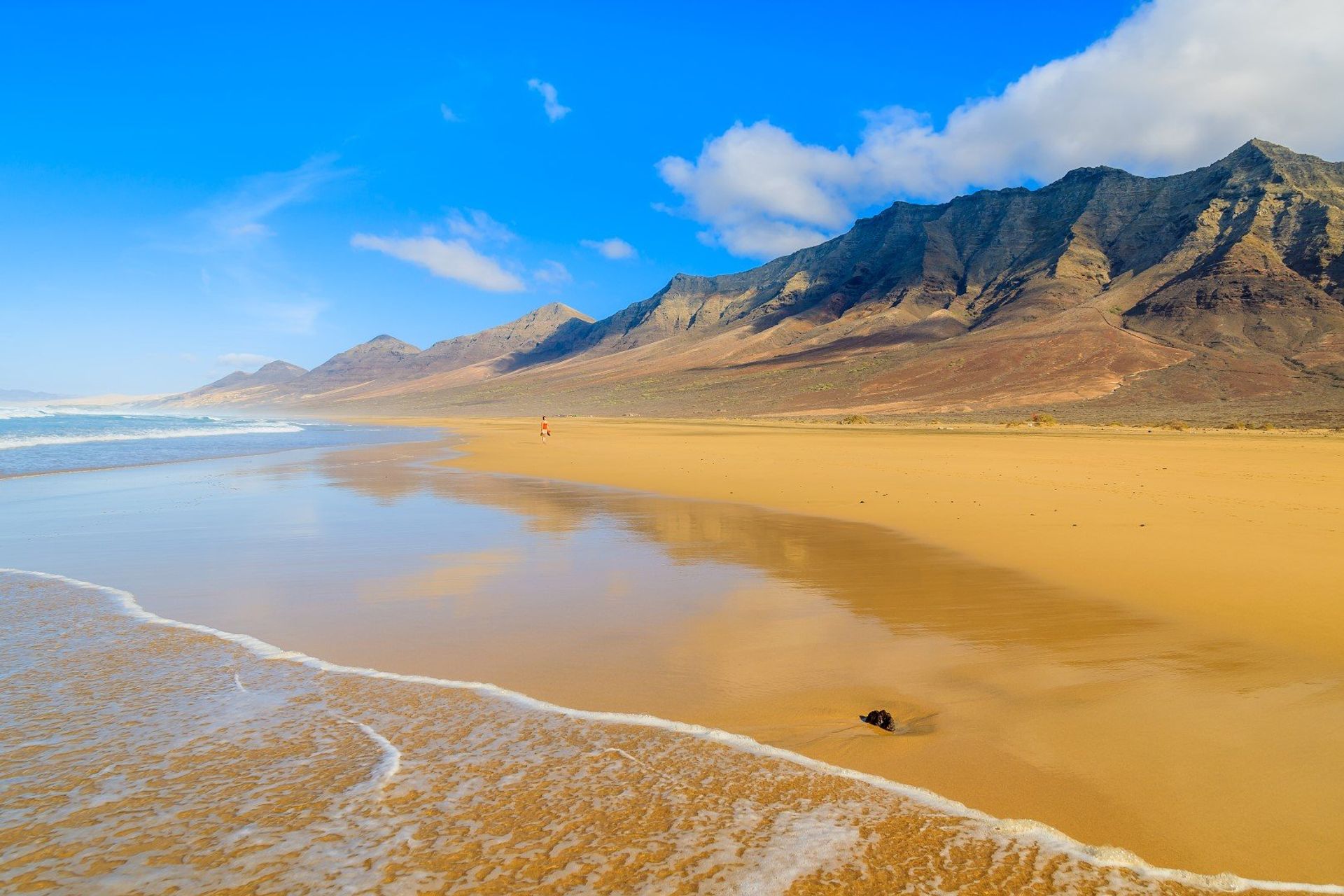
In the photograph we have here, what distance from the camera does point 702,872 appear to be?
327 centimetres

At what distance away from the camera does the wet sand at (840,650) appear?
13.0ft

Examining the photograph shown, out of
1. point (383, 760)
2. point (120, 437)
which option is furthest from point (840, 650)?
point (120, 437)

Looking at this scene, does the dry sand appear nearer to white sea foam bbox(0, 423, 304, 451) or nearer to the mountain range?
white sea foam bbox(0, 423, 304, 451)

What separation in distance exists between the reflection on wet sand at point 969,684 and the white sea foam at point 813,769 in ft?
0.33

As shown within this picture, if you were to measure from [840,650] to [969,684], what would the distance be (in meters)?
1.15

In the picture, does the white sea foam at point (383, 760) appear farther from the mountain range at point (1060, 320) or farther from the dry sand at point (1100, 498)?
the mountain range at point (1060, 320)

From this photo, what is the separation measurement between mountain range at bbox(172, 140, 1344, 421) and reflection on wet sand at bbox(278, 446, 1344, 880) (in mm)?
47275

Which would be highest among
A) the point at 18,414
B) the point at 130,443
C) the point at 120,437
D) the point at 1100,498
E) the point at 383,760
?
the point at 18,414

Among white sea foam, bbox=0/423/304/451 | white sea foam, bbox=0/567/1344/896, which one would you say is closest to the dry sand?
white sea foam, bbox=0/567/1344/896

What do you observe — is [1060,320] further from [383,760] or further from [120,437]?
[383,760]

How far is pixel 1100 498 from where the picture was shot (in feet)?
49.3

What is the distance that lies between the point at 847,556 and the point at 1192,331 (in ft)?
302

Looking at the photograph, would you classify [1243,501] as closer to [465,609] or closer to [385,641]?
[465,609]

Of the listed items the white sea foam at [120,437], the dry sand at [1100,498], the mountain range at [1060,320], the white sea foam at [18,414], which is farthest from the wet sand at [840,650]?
the white sea foam at [18,414]
